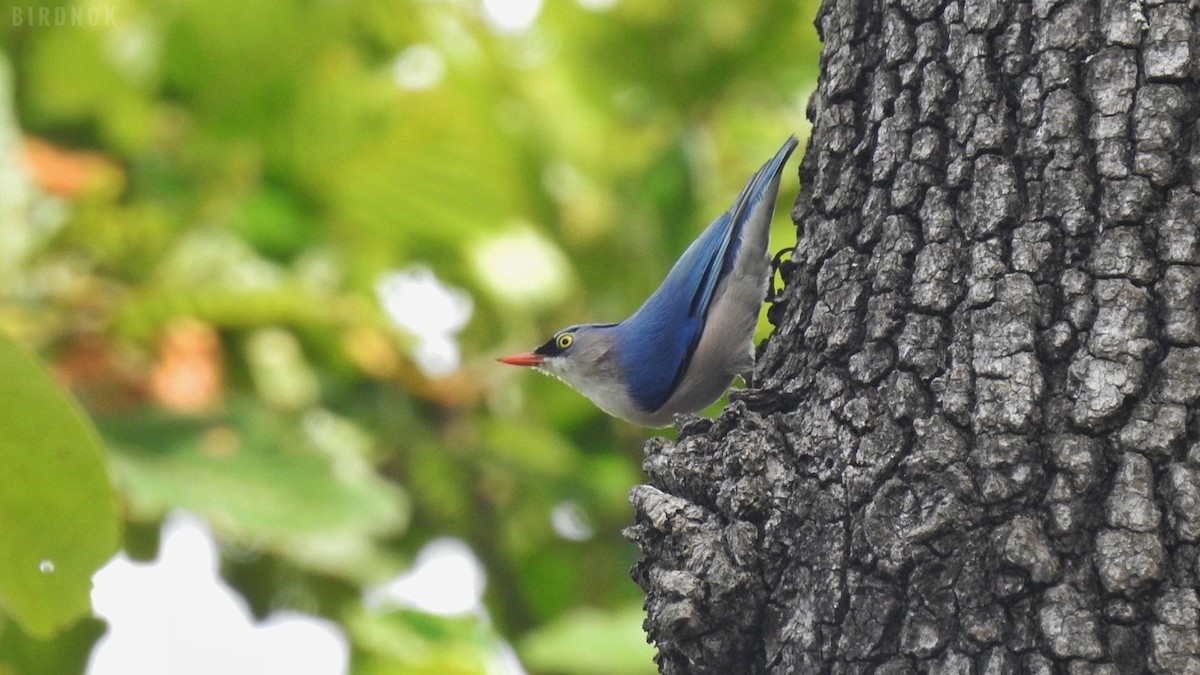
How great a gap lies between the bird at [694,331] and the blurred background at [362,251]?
0.48 feet

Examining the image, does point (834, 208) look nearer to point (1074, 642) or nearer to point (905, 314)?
point (905, 314)

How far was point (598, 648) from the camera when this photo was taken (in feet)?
12.5

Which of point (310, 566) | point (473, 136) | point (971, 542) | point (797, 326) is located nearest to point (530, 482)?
point (310, 566)

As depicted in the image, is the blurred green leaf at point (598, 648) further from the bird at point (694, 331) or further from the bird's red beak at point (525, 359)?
the bird's red beak at point (525, 359)

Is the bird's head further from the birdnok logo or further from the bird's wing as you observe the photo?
the birdnok logo

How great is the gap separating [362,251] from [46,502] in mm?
3241

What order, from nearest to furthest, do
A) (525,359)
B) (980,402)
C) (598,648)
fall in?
(980,402), (598,648), (525,359)

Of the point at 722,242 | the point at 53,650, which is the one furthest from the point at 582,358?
the point at 53,650

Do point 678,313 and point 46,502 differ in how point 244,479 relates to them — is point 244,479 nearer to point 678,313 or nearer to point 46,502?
point 678,313

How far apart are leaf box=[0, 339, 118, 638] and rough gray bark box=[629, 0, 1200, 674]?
0.84m

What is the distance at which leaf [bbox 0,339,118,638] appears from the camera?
1894 millimetres

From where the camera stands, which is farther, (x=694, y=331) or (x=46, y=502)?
(x=694, y=331)

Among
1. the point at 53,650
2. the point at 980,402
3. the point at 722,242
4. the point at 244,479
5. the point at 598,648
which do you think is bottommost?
the point at 980,402

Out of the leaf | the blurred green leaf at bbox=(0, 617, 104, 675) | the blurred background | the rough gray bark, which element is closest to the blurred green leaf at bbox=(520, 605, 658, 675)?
the blurred background
